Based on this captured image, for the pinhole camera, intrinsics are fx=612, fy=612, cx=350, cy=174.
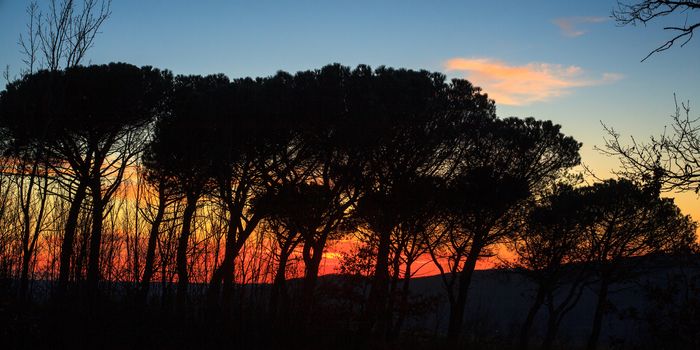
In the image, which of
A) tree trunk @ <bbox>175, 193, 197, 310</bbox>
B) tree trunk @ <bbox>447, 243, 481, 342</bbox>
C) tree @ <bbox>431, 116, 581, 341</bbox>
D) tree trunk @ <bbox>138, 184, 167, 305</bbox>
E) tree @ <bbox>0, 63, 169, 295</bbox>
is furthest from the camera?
tree trunk @ <bbox>447, 243, 481, 342</bbox>

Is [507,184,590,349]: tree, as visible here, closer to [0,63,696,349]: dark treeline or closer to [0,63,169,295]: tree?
[0,63,696,349]: dark treeline

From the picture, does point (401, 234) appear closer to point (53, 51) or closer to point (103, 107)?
Result: point (103, 107)

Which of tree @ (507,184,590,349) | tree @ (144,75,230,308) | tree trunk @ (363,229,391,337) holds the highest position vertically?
tree @ (144,75,230,308)

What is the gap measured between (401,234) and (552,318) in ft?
29.5

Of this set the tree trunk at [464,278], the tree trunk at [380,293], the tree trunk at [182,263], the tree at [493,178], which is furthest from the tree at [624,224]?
the tree trunk at [182,263]

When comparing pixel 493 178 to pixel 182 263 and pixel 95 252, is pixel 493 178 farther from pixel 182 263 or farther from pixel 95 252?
pixel 95 252

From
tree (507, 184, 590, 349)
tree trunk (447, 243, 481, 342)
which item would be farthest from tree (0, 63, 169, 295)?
tree (507, 184, 590, 349)

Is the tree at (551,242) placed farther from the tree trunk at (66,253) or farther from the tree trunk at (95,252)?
the tree trunk at (66,253)

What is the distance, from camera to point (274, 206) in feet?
55.4

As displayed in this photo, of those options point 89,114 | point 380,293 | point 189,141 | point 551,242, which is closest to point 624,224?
point 551,242

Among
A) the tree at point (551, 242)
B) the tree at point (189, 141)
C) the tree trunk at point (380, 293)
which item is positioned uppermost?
the tree at point (189, 141)

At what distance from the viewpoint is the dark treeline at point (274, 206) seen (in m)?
8.73

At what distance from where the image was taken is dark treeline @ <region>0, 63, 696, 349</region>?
8734 millimetres

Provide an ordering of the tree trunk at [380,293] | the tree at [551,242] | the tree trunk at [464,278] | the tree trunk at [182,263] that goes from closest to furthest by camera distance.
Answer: the tree trunk at [182,263] < the tree trunk at [380,293] < the tree trunk at [464,278] < the tree at [551,242]
